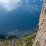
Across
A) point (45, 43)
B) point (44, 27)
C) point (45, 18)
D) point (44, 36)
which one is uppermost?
point (45, 18)

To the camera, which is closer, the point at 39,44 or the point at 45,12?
the point at 39,44

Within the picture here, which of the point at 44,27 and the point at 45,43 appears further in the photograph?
the point at 44,27

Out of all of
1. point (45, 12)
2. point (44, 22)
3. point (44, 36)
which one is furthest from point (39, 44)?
point (45, 12)

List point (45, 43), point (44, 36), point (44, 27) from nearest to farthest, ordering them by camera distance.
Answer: point (45, 43) → point (44, 36) → point (44, 27)

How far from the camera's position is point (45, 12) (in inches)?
1164

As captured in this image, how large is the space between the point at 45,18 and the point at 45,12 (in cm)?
135

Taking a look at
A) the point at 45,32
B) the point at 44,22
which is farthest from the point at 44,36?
the point at 44,22

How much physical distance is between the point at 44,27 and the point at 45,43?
3910 millimetres

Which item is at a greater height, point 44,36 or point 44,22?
point 44,22

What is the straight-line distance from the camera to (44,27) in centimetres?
2675

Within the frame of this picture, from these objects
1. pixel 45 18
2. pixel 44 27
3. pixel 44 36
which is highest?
pixel 45 18

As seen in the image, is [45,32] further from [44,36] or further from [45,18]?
Answer: [45,18]

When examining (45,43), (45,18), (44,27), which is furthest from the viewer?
(45,18)

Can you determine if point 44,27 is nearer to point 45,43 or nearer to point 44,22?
point 44,22
